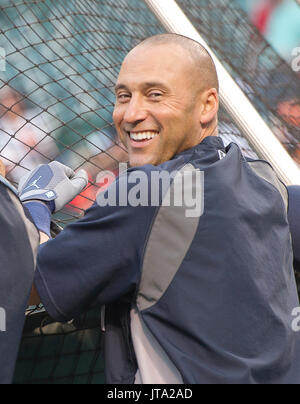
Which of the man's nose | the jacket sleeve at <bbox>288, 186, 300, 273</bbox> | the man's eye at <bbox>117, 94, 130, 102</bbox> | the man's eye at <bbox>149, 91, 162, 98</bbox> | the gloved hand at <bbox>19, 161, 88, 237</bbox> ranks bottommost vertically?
the jacket sleeve at <bbox>288, 186, 300, 273</bbox>

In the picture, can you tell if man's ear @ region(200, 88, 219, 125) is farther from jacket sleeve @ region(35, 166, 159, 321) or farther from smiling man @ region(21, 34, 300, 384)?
jacket sleeve @ region(35, 166, 159, 321)

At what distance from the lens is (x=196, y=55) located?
125 centimetres

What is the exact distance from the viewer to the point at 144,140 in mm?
1243

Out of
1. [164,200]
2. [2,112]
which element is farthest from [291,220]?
[2,112]

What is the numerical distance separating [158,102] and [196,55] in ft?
0.44

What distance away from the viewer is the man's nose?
48.2 inches

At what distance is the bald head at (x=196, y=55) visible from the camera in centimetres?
124

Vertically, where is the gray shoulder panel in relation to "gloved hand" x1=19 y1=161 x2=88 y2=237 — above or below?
below

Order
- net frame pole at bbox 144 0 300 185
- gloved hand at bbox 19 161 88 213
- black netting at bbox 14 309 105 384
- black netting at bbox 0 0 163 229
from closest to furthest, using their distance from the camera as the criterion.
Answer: gloved hand at bbox 19 161 88 213, net frame pole at bbox 144 0 300 185, black netting at bbox 14 309 105 384, black netting at bbox 0 0 163 229

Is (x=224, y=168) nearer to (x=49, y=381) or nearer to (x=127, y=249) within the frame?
(x=127, y=249)

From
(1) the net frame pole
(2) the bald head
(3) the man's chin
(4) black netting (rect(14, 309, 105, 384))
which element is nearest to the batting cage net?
(4) black netting (rect(14, 309, 105, 384))

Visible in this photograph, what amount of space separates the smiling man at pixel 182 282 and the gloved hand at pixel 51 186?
0.28 metres

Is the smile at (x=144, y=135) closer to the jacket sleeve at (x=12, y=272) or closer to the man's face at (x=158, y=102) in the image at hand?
the man's face at (x=158, y=102)

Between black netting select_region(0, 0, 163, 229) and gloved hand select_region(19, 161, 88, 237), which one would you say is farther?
black netting select_region(0, 0, 163, 229)
